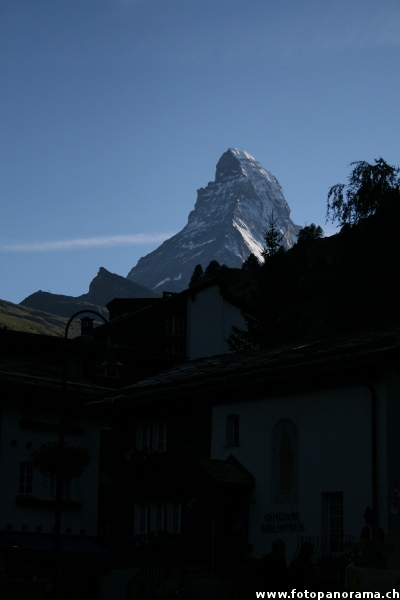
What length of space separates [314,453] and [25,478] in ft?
56.5

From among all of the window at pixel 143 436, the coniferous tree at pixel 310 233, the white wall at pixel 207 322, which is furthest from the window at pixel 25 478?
the coniferous tree at pixel 310 233

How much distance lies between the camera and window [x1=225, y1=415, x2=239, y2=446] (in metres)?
35.0

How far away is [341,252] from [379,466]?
33.5 m

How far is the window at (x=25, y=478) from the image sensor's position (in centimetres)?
4453

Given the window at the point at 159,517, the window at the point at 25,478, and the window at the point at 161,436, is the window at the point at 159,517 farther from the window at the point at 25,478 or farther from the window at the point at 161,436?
the window at the point at 25,478

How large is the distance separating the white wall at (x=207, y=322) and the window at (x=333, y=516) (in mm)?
51631

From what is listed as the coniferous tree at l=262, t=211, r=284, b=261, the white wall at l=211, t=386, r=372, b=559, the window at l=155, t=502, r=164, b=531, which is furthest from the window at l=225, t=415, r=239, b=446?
the coniferous tree at l=262, t=211, r=284, b=261

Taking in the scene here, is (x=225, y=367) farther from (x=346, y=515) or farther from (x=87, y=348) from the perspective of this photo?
(x=87, y=348)

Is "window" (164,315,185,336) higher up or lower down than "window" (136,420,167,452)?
higher up

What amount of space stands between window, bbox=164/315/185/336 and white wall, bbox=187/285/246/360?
0.54 metres

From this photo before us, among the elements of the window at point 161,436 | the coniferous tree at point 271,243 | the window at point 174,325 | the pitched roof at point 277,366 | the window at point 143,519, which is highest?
the coniferous tree at point 271,243

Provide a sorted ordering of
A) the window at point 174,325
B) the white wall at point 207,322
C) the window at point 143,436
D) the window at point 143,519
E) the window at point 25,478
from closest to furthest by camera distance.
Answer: the window at point 143,519, the window at point 143,436, the window at point 25,478, the window at point 174,325, the white wall at point 207,322

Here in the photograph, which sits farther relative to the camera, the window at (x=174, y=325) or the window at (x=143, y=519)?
the window at (x=174, y=325)

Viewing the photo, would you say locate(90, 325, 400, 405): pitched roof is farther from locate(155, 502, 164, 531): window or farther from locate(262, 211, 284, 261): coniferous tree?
locate(262, 211, 284, 261): coniferous tree
